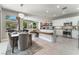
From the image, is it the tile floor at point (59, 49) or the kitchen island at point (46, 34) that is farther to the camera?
the kitchen island at point (46, 34)

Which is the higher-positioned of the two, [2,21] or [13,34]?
[2,21]

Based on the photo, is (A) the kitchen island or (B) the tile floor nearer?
(B) the tile floor

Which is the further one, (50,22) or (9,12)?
(50,22)

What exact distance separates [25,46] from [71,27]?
2.31 metres

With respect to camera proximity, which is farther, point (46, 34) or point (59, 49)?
point (46, 34)

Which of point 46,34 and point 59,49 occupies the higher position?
point 46,34

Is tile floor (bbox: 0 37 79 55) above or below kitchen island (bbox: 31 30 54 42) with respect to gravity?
below

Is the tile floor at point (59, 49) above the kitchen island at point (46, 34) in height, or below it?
below
